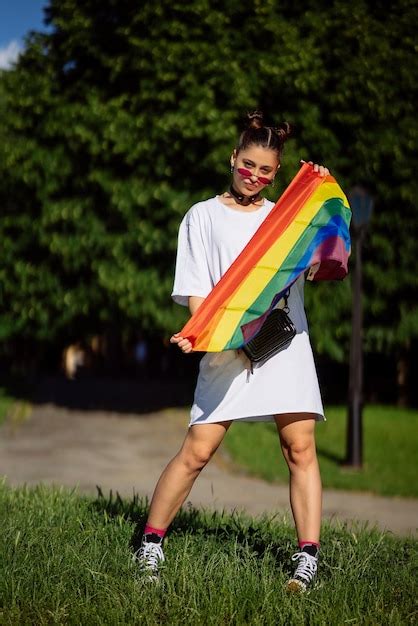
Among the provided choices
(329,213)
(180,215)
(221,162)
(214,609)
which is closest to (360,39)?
(221,162)

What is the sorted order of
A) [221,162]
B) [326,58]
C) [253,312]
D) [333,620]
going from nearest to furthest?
[333,620]
[253,312]
[221,162]
[326,58]

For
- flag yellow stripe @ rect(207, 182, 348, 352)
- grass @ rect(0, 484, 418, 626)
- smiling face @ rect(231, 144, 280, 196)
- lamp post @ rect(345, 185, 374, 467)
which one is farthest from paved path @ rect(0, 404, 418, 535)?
smiling face @ rect(231, 144, 280, 196)

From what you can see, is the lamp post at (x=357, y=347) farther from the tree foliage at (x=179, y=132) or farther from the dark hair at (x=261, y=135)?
the dark hair at (x=261, y=135)

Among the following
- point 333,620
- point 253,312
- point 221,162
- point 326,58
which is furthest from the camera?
point 326,58

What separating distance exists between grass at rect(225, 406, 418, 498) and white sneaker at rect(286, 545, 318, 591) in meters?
5.96

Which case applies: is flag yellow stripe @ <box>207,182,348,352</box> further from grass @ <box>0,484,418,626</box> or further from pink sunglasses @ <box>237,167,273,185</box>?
grass @ <box>0,484,418,626</box>

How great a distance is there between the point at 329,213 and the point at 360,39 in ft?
33.5

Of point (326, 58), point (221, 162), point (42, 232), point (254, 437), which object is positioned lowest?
point (254, 437)

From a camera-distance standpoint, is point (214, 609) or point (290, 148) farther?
point (290, 148)

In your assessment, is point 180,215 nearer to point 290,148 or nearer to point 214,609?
point 290,148

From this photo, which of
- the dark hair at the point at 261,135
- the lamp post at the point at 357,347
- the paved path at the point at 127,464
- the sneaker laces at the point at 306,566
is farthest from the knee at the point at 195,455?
the lamp post at the point at 357,347

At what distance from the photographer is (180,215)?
13.2 meters

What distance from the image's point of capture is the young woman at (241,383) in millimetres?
3844

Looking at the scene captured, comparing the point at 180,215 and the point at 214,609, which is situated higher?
the point at 180,215
